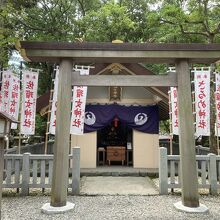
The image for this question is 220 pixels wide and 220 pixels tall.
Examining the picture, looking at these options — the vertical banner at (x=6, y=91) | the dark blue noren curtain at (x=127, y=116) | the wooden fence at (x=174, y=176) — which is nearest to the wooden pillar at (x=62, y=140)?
the wooden fence at (x=174, y=176)

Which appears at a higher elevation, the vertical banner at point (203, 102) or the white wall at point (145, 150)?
the vertical banner at point (203, 102)

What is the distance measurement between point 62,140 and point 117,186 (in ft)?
11.7

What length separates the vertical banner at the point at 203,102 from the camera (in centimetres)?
922

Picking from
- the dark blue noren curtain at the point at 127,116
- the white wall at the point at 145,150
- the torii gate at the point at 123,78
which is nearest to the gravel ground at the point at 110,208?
the torii gate at the point at 123,78

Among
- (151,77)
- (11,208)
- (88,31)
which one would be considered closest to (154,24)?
(88,31)

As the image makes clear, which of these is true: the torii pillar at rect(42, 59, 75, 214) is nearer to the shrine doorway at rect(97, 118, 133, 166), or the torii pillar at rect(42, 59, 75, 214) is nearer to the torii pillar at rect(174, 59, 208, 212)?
the torii pillar at rect(174, 59, 208, 212)

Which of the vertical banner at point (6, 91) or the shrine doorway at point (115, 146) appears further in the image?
the shrine doorway at point (115, 146)

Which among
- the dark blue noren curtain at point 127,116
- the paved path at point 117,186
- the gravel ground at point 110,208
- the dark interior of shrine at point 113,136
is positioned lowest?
the gravel ground at point 110,208

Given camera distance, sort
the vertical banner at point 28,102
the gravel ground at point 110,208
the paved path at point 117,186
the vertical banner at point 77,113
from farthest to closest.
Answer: the vertical banner at point 77,113, the vertical banner at point 28,102, the paved path at point 117,186, the gravel ground at point 110,208

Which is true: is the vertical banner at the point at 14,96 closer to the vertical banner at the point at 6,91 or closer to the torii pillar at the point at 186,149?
the vertical banner at the point at 6,91

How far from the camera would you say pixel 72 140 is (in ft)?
40.0

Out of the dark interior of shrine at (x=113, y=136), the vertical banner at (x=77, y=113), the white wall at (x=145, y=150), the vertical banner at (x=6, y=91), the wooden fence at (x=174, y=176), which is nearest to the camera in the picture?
the wooden fence at (x=174, y=176)

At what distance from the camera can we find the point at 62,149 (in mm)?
6047

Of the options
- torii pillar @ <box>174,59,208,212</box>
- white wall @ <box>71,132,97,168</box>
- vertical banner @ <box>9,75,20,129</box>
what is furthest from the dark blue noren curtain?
torii pillar @ <box>174,59,208,212</box>
